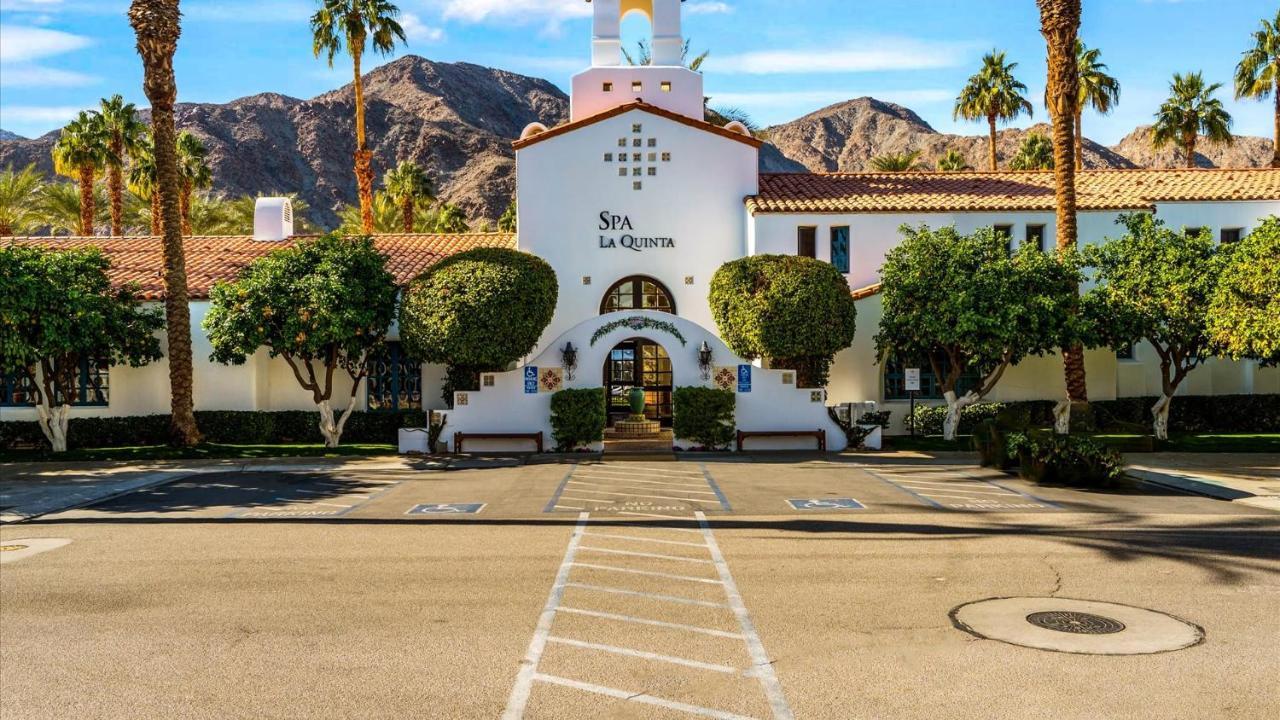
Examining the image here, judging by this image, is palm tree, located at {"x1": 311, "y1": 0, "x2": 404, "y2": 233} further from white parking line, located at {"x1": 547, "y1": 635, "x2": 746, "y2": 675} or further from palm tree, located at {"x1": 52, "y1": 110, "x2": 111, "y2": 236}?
white parking line, located at {"x1": 547, "y1": 635, "x2": 746, "y2": 675}

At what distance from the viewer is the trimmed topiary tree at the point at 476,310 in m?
24.1

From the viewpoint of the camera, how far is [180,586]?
10594 mm

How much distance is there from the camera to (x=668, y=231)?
30.0 m

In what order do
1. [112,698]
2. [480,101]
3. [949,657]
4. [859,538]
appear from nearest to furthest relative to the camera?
A: [112,698]
[949,657]
[859,538]
[480,101]

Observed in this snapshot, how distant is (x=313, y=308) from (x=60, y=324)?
631cm

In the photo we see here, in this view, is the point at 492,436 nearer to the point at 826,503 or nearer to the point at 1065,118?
the point at 826,503

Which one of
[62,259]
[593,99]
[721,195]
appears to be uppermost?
[593,99]

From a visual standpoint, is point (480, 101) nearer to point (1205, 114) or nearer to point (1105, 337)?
point (1205, 114)

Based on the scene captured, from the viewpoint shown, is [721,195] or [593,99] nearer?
[721,195]

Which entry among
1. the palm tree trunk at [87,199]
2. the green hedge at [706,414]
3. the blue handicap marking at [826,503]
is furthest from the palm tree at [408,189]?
the blue handicap marking at [826,503]

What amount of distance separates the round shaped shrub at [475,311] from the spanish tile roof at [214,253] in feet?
12.3

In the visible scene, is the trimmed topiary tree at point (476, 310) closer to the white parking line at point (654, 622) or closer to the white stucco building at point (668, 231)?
the white stucco building at point (668, 231)

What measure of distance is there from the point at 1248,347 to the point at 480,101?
152269 mm

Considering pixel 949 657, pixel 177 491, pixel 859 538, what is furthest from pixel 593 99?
pixel 949 657
